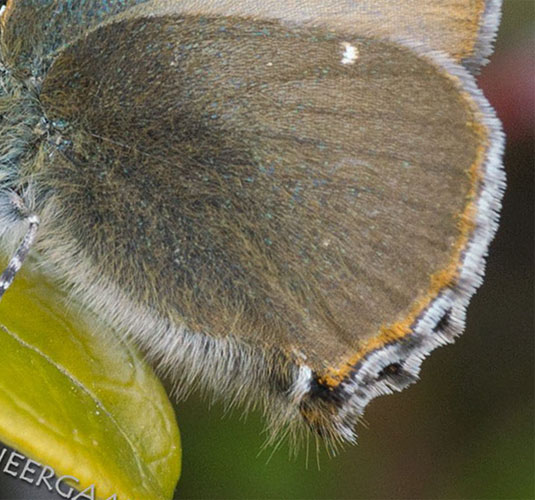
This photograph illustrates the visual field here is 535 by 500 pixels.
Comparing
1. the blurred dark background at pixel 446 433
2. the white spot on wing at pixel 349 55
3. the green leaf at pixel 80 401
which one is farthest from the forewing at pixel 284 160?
the blurred dark background at pixel 446 433

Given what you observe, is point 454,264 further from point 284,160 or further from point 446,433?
point 446,433

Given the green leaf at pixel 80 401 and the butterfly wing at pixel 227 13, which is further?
the butterfly wing at pixel 227 13

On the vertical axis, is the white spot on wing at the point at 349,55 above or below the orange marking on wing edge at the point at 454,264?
above

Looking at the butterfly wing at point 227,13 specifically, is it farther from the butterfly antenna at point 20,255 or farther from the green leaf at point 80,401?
the green leaf at point 80,401

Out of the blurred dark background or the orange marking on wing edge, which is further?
the blurred dark background

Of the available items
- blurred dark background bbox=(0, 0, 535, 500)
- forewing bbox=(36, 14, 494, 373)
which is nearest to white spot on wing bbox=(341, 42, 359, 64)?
forewing bbox=(36, 14, 494, 373)

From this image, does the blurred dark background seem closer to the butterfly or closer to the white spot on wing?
the butterfly

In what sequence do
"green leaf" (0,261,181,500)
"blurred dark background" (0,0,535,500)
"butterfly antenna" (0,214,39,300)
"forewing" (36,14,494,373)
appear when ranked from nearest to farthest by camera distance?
1. "green leaf" (0,261,181,500)
2. "butterfly antenna" (0,214,39,300)
3. "forewing" (36,14,494,373)
4. "blurred dark background" (0,0,535,500)

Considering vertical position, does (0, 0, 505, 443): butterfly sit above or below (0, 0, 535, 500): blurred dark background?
above

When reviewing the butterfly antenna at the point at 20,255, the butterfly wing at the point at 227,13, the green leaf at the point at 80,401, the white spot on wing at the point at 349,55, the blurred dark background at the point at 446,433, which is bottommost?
the blurred dark background at the point at 446,433
